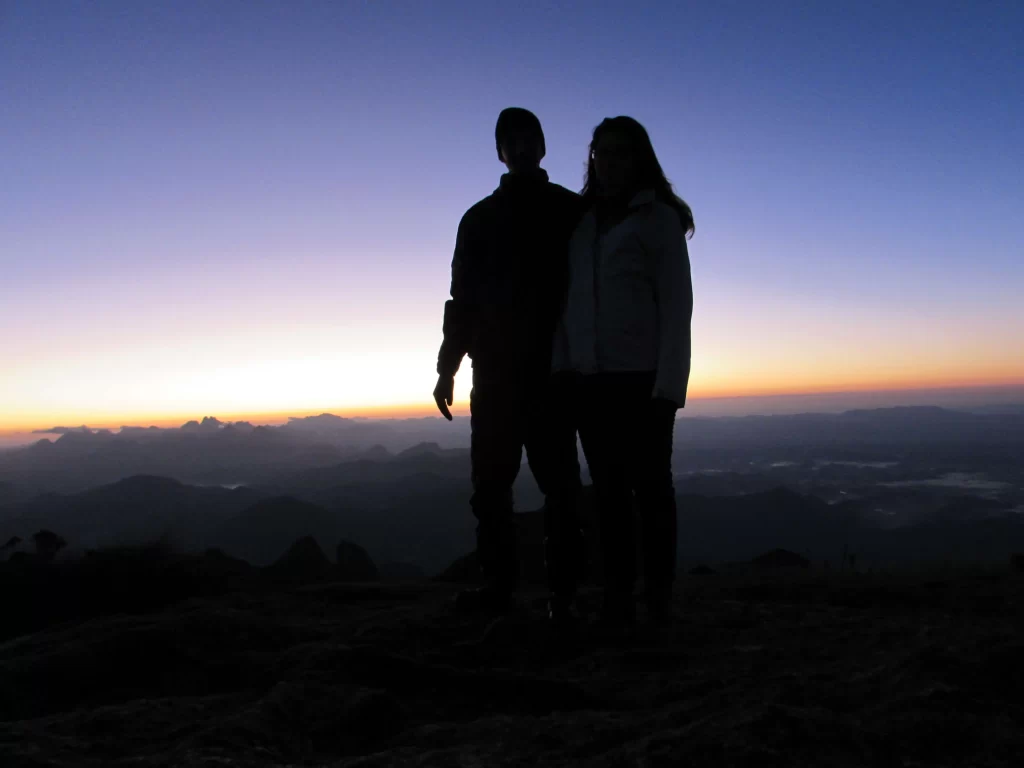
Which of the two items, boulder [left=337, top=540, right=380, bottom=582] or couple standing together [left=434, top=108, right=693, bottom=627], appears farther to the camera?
boulder [left=337, top=540, right=380, bottom=582]

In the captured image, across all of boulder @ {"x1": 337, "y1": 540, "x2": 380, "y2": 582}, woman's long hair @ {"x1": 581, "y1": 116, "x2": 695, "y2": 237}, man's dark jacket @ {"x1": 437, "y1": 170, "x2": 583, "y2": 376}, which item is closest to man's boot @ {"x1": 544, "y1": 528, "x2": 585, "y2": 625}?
man's dark jacket @ {"x1": 437, "y1": 170, "x2": 583, "y2": 376}

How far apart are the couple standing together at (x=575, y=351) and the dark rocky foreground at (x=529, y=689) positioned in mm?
380

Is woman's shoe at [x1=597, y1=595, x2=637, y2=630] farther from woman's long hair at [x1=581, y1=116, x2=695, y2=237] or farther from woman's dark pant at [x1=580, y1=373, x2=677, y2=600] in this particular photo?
woman's long hair at [x1=581, y1=116, x2=695, y2=237]

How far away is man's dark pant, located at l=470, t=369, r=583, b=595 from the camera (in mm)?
2969

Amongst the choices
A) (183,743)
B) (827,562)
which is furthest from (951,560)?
(183,743)

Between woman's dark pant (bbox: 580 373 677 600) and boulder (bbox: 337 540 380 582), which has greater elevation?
woman's dark pant (bbox: 580 373 677 600)

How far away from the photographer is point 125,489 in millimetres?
77812

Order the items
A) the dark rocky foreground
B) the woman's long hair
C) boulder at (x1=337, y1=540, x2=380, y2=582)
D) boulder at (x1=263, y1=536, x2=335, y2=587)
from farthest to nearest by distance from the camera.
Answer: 1. boulder at (x1=337, y1=540, x2=380, y2=582)
2. boulder at (x1=263, y1=536, x2=335, y2=587)
3. the woman's long hair
4. the dark rocky foreground

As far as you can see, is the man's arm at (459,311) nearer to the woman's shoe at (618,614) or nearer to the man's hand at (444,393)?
the man's hand at (444,393)

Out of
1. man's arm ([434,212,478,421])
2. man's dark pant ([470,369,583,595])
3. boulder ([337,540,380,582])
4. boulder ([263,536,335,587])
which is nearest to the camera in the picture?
man's dark pant ([470,369,583,595])

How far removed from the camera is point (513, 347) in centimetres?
312

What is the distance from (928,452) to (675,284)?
66279 mm

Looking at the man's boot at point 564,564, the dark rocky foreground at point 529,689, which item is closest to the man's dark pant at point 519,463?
the man's boot at point 564,564

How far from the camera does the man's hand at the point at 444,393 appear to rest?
3355 mm
